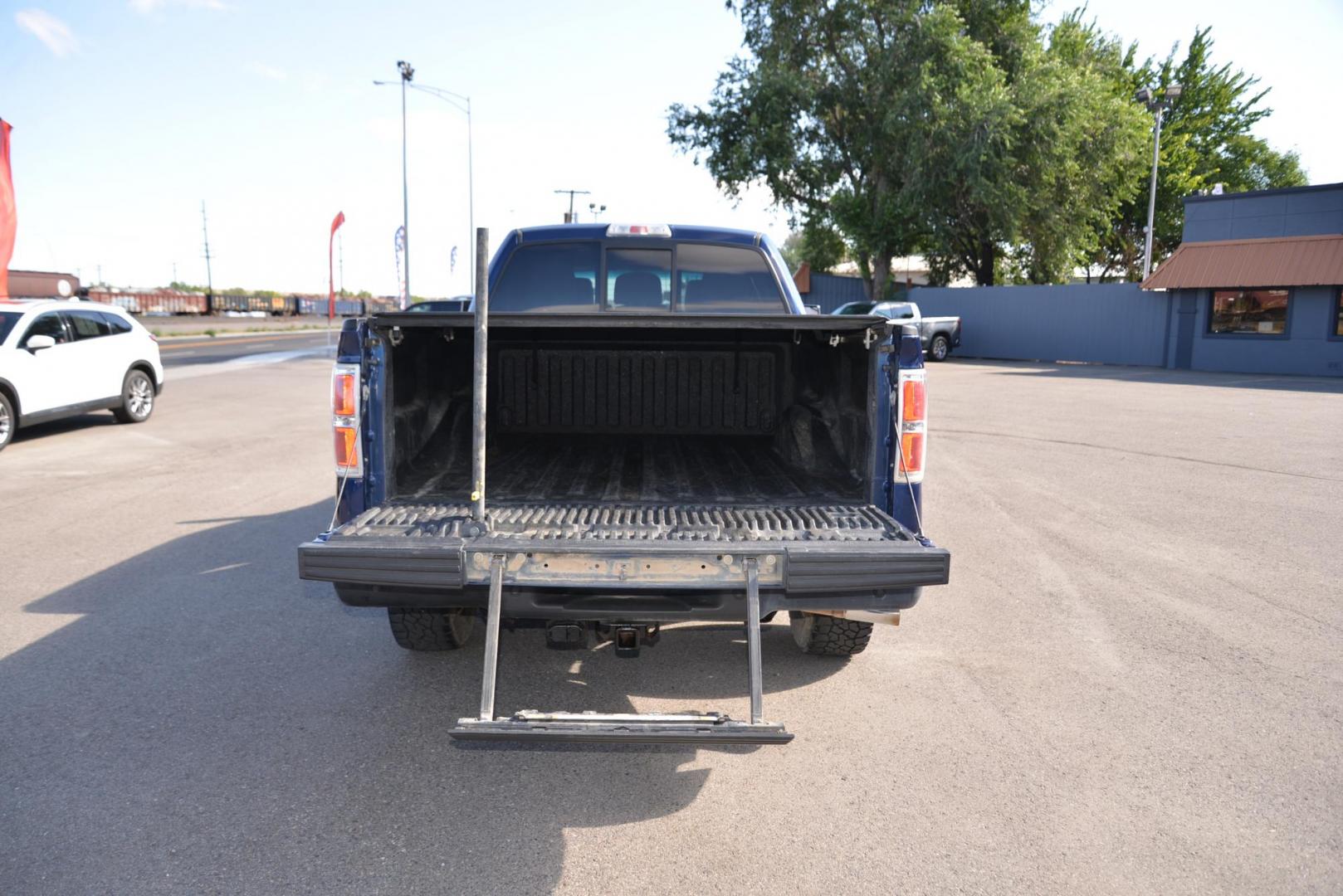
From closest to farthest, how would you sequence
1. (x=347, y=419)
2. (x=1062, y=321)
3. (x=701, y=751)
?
1. (x=701, y=751)
2. (x=347, y=419)
3. (x=1062, y=321)

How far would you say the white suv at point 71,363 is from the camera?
10992 mm

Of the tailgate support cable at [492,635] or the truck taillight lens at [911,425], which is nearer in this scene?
the tailgate support cable at [492,635]

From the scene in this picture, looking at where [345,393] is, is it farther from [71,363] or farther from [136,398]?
[136,398]

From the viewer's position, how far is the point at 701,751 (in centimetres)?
376

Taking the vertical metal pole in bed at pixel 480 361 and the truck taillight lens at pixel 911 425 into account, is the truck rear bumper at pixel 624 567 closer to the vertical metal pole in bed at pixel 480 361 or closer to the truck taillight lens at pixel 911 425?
the vertical metal pole in bed at pixel 480 361

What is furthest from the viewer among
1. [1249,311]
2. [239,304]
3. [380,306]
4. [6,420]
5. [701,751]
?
[239,304]

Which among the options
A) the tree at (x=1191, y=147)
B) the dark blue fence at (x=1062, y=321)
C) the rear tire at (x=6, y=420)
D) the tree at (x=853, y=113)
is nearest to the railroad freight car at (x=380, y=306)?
the rear tire at (x=6, y=420)

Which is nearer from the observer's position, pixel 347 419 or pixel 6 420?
pixel 347 419

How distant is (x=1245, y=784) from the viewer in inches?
135

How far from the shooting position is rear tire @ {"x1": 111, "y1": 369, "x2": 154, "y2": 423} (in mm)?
12906

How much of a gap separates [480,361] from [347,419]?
843 millimetres

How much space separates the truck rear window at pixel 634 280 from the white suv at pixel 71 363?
8.40 meters

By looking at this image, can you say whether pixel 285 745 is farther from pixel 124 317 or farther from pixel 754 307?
pixel 124 317

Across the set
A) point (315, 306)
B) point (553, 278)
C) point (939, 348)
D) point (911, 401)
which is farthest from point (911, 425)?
point (315, 306)
